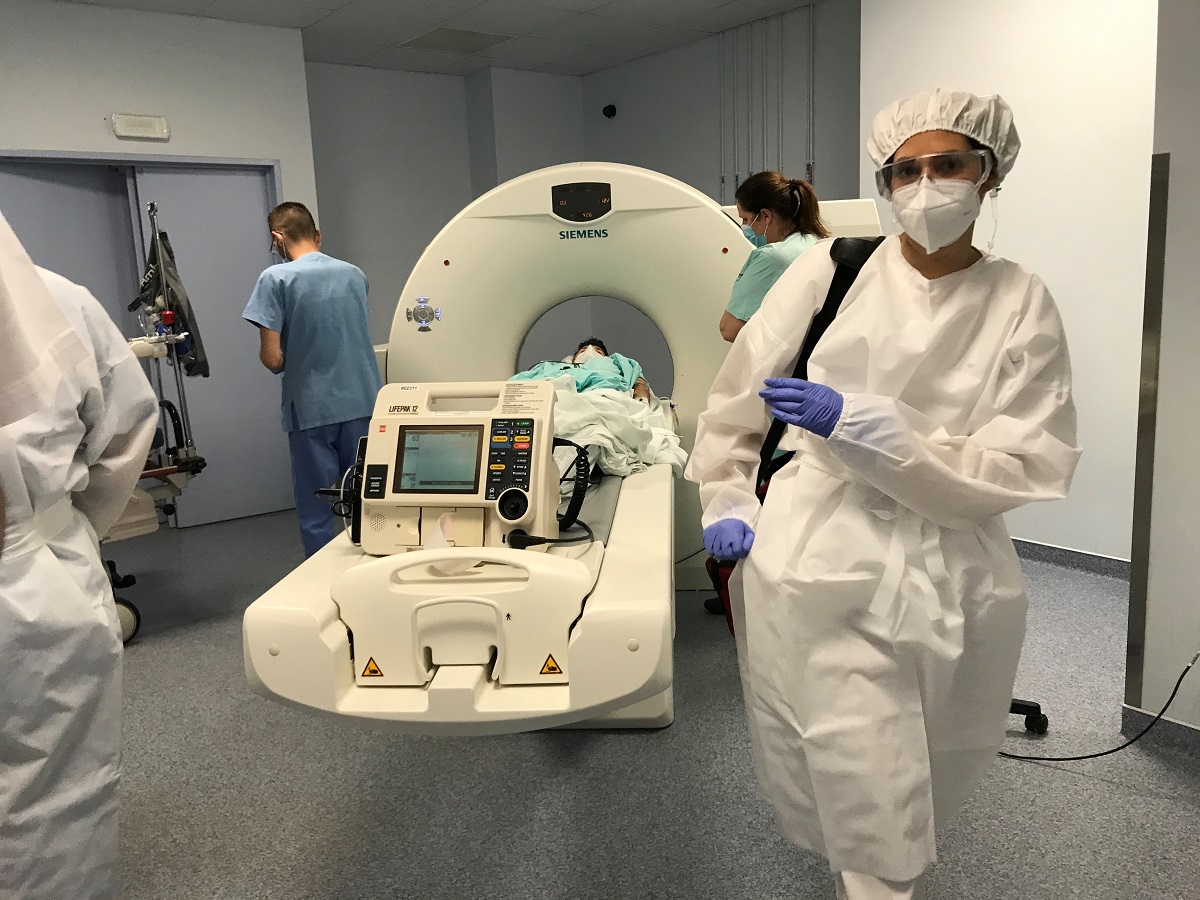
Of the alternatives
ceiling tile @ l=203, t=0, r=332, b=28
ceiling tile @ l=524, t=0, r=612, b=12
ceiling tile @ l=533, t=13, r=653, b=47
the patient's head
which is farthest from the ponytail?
ceiling tile @ l=203, t=0, r=332, b=28

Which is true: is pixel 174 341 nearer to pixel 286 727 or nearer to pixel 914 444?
pixel 286 727

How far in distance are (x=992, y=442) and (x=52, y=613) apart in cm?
125

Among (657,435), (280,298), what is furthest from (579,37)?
(657,435)

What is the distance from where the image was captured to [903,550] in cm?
120

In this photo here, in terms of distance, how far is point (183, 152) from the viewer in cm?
390

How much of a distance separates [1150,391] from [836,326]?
42.4 inches

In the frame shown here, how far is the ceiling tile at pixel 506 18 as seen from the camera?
4070 mm

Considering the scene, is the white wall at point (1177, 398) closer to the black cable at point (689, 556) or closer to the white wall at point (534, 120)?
the black cable at point (689, 556)

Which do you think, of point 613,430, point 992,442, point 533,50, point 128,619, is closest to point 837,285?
point 992,442

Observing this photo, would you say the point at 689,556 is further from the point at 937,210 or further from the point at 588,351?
the point at 937,210

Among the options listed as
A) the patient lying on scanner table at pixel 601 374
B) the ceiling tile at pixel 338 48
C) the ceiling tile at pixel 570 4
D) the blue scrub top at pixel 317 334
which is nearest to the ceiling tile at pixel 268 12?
the ceiling tile at pixel 338 48

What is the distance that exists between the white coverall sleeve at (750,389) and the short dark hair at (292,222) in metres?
2.01

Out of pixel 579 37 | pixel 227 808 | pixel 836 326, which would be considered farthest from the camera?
pixel 579 37

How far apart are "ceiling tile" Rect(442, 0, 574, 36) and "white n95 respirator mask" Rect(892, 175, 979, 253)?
10.8ft
